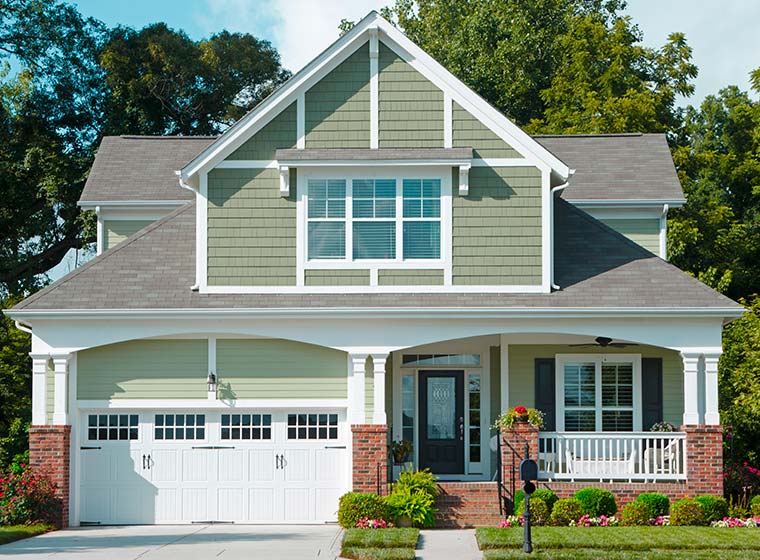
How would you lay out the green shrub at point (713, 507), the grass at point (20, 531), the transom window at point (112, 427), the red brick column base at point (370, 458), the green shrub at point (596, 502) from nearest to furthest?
the grass at point (20, 531) → the green shrub at point (713, 507) → the green shrub at point (596, 502) → the red brick column base at point (370, 458) → the transom window at point (112, 427)

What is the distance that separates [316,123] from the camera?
22.1 metres

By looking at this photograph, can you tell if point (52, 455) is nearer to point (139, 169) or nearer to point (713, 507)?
point (139, 169)

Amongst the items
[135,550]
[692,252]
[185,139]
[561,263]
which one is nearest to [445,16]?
[692,252]

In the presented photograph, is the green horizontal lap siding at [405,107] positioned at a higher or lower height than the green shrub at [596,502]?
higher

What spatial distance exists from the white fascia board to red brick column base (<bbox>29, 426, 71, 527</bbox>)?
6.78 ft

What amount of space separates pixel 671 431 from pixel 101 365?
10880 mm

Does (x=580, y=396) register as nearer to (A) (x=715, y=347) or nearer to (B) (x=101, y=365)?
(A) (x=715, y=347)

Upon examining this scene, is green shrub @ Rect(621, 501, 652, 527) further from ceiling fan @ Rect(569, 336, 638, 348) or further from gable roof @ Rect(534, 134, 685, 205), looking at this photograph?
gable roof @ Rect(534, 134, 685, 205)

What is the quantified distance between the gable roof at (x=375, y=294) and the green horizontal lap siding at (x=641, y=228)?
A: 3.01 metres

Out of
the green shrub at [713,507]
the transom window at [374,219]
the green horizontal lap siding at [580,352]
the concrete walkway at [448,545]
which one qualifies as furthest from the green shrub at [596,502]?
the transom window at [374,219]

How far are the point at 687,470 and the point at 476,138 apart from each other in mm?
7175

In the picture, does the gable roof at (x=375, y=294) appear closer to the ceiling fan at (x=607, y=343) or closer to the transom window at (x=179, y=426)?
the ceiling fan at (x=607, y=343)

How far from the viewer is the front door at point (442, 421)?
24.3 m

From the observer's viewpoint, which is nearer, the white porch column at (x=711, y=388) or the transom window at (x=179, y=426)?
the white porch column at (x=711, y=388)
